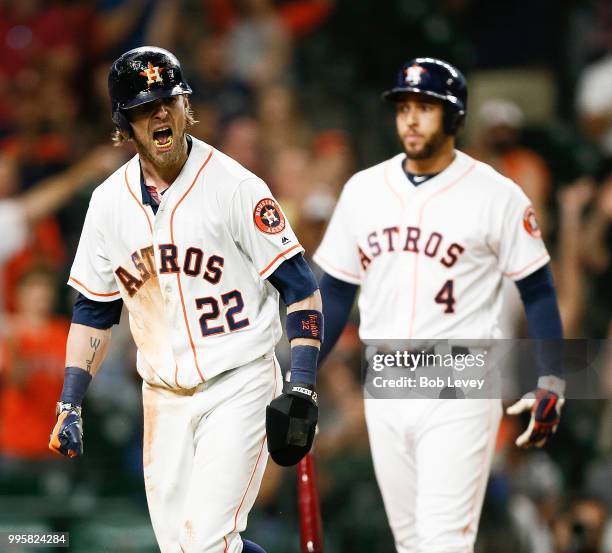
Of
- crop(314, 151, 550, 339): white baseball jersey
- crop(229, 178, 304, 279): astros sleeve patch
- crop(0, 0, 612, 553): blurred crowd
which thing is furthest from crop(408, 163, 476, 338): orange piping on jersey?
crop(0, 0, 612, 553): blurred crowd

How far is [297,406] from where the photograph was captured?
12.8 feet

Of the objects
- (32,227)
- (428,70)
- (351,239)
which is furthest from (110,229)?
(32,227)

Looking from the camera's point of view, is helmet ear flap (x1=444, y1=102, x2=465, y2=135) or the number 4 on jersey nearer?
the number 4 on jersey

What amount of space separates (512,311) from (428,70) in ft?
7.39

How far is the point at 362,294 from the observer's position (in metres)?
5.14

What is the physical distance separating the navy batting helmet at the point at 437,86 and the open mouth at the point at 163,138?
1303mm

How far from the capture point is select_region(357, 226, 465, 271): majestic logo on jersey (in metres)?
4.92

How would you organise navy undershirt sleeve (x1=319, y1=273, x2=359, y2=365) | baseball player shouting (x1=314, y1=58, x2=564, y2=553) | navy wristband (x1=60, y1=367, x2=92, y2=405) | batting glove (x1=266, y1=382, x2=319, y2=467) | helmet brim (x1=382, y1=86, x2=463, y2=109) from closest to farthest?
batting glove (x1=266, y1=382, x2=319, y2=467)
navy wristband (x1=60, y1=367, x2=92, y2=405)
baseball player shouting (x1=314, y1=58, x2=564, y2=553)
helmet brim (x1=382, y1=86, x2=463, y2=109)
navy undershirt sleeve (x1=319, y1=273, x2=359, y2=365)

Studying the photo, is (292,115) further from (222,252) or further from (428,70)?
(222,252)

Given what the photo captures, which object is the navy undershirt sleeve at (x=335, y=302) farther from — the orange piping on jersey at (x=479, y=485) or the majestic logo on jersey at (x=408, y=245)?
the orange piping on jersey at (x=479, y=485)

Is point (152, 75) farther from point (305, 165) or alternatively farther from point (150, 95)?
point (305, 165)

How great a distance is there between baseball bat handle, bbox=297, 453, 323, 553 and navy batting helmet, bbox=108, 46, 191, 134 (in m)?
1.57

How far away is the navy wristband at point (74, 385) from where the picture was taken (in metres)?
4.25

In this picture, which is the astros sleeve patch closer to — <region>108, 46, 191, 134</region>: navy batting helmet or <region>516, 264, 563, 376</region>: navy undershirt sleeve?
<region>108, 46, 191, 134</region>: navy batting helmet
